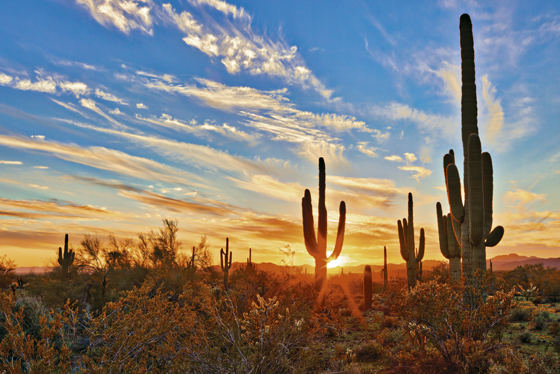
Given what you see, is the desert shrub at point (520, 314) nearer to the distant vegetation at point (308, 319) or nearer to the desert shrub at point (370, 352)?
the distant vegetation at point (308, 319)

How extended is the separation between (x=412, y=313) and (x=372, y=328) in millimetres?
7569

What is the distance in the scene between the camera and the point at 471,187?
36.4 ft

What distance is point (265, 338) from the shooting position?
561 cm

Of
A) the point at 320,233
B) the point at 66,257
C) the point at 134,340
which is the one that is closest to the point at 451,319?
the point at 134,340

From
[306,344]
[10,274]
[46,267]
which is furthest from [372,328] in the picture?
[10,274]

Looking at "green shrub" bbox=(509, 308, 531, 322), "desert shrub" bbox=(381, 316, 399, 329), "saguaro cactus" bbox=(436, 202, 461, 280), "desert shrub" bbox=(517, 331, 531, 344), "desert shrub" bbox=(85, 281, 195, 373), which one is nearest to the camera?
"desert shrub" bbox=(85, 281, 195, 373)

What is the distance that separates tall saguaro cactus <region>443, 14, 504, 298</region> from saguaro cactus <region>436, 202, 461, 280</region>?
4.70 metres

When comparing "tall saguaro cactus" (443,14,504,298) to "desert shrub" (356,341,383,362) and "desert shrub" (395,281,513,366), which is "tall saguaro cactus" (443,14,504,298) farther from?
"desert shrub" (356,341,383,362)

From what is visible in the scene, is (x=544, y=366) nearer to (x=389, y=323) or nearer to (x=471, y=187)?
(x=471, y=187)

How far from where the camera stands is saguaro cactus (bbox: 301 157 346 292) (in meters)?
17.3

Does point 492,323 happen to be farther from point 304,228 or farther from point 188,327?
point 304,228

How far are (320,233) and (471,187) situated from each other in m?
8.12

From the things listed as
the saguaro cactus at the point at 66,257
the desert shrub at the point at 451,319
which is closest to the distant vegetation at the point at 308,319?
the desert shrub at the point at 451,319

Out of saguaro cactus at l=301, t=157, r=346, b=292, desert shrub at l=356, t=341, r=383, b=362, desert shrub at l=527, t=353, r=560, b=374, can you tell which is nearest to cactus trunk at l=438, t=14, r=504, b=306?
desert shrub at l=527, t=353, r=560, b=374
